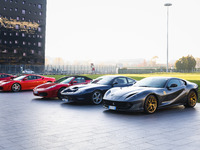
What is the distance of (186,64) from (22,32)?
189ft

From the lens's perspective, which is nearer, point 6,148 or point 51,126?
point 6,148

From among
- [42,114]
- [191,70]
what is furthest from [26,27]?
[42,114]

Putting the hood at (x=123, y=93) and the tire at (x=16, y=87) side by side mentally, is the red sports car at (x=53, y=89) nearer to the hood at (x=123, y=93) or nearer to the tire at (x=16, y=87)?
the hood at (x=123, y=93)

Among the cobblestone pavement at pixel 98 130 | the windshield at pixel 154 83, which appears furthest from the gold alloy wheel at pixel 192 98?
the windshield at pixel 154 83

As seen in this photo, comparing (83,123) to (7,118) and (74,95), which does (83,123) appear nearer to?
(7,118)

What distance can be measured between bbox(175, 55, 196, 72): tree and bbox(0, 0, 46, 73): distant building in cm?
4922

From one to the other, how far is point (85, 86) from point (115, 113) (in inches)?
119

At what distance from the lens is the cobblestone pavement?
5.08 meters

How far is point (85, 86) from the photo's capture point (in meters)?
11.5

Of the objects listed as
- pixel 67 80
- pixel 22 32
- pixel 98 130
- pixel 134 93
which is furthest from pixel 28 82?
pixel 22 32

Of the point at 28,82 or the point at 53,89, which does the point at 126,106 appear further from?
the point at 28,82

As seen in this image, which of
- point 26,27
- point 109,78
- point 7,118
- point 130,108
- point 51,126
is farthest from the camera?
point 26,27

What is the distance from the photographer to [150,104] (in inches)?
347

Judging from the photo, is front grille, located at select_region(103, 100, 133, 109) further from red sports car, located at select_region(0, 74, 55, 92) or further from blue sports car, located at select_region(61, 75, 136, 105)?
red sports car, located at select_region(0, 74, 55, 92)
